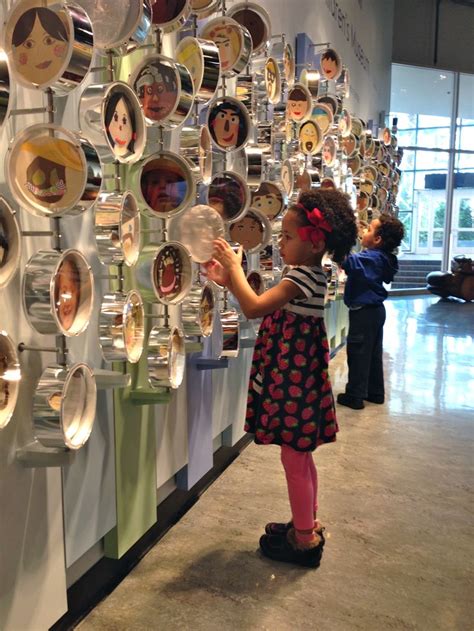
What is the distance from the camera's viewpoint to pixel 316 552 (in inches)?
85.7

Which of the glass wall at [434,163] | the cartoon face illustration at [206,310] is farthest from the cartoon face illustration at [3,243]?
the glass wall at [434,163]

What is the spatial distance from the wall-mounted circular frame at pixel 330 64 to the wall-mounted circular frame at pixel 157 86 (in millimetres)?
2616

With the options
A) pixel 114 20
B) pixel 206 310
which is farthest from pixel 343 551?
pixel 114 20

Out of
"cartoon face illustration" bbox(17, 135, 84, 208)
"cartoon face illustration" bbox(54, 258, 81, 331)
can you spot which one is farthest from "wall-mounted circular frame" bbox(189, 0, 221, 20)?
"cartoon face illustration" bbox(54, 258, 81, 331)

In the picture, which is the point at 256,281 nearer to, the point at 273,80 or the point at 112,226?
the point at 273,80

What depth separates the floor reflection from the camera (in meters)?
4.37

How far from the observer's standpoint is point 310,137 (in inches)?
138

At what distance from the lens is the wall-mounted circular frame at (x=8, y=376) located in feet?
4.17

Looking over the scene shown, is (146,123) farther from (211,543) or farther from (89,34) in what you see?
(211,543)

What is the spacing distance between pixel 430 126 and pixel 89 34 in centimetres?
1133

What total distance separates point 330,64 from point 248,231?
2.16 metres

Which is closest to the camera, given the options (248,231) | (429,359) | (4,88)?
(4,88)

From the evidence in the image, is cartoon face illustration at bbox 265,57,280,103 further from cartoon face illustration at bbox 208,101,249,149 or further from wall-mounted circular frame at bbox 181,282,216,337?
wall-mounted circular frame at bbox 181,282,216,337

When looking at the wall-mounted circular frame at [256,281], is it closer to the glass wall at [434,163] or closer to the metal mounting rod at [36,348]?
the metal mounting rod at [36,348]
